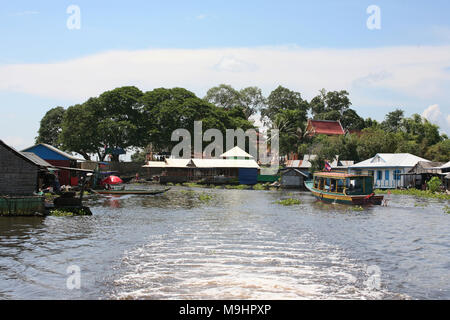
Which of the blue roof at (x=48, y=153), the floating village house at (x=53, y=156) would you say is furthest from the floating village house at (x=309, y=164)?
the blue roof at (x=48, y=153)

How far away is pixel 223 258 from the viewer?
13.2m

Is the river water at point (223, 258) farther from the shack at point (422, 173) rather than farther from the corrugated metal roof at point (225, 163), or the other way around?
the corrugated metal roof at point (225, 163)

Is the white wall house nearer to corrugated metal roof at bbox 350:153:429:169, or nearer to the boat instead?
corrugated metal roof at bbox 350:153:429:169

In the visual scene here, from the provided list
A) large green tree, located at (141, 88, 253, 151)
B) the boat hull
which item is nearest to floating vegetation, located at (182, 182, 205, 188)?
large green tree, located at (141, 88, 253, 151)

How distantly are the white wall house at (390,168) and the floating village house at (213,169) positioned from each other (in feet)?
48.3

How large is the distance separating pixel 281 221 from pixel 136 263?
11.5m

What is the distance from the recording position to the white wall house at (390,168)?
50344 millimetres

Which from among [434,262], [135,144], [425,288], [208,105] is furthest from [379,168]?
[425,288]

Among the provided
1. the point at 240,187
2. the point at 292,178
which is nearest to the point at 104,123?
the point at 240,187

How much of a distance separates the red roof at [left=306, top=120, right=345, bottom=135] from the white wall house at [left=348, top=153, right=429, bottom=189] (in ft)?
75.3

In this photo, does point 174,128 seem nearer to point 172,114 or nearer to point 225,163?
point 172,114

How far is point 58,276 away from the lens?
10953 mm

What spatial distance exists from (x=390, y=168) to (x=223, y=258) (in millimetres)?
43804
